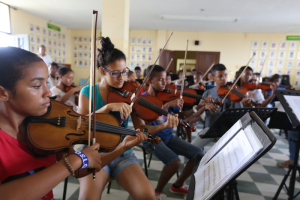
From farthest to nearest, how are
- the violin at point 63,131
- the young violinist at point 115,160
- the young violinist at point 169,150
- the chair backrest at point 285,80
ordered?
the chair backrest at point 285,80, the young violinist at point 169,150, the young violinist at point 115,160, the violin at point 63,131

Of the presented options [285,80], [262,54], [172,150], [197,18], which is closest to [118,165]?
[172,150]

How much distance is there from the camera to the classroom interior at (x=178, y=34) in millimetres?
2348

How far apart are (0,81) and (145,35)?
776 cm

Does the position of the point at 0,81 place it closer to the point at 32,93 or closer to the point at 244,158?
the point at 32,93

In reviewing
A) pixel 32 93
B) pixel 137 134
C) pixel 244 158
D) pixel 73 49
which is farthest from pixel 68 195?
pixel 73 49

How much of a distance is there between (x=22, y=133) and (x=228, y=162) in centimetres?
77

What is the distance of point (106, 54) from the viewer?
1316 millimetres

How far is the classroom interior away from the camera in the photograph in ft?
7.70

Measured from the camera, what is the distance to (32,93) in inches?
26.0

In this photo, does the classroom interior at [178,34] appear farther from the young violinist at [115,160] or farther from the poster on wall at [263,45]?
the young violinist at [115,160]

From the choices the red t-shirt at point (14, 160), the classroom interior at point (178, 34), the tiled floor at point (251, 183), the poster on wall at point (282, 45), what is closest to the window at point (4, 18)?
the classroom interior at point (178, 34)

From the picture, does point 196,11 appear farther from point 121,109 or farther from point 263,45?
point 121,109

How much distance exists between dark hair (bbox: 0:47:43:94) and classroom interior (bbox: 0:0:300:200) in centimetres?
130

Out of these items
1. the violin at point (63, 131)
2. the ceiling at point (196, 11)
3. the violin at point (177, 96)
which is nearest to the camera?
the violin at point (63, 131)
